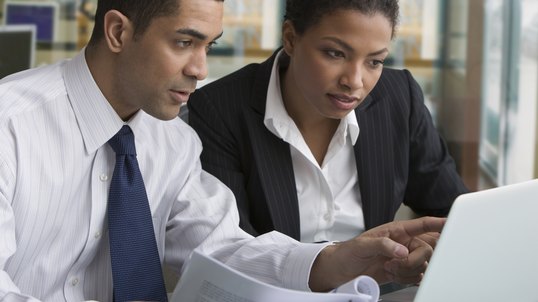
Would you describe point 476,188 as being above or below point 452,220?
below

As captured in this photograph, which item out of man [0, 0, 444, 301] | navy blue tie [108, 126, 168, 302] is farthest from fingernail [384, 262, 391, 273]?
navy blue tie [108, 126, 168, 302]

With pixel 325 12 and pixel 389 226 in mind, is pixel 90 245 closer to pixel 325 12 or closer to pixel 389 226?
pixel 389 226

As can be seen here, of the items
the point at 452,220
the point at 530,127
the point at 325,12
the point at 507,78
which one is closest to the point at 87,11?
the point at 325,12

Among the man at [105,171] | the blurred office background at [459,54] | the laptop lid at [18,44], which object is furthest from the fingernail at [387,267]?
the blurred office background at [459,54]

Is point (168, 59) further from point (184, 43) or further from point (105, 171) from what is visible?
point (105, 171)

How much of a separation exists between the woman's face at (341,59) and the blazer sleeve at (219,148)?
250mm

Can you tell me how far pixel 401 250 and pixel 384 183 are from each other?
622 mm

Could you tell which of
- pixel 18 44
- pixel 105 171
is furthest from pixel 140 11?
pixel 18 44

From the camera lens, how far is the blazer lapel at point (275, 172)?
4.67 feet

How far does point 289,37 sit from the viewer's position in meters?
1.47

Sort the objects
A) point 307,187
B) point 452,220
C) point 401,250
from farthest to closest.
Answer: point 307,187, point 401,250, point 452,220

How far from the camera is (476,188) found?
322cm

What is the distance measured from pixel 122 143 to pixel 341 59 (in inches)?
22.7

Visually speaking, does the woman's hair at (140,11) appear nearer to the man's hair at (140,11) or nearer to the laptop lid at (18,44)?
the man's hair at (140,11)
